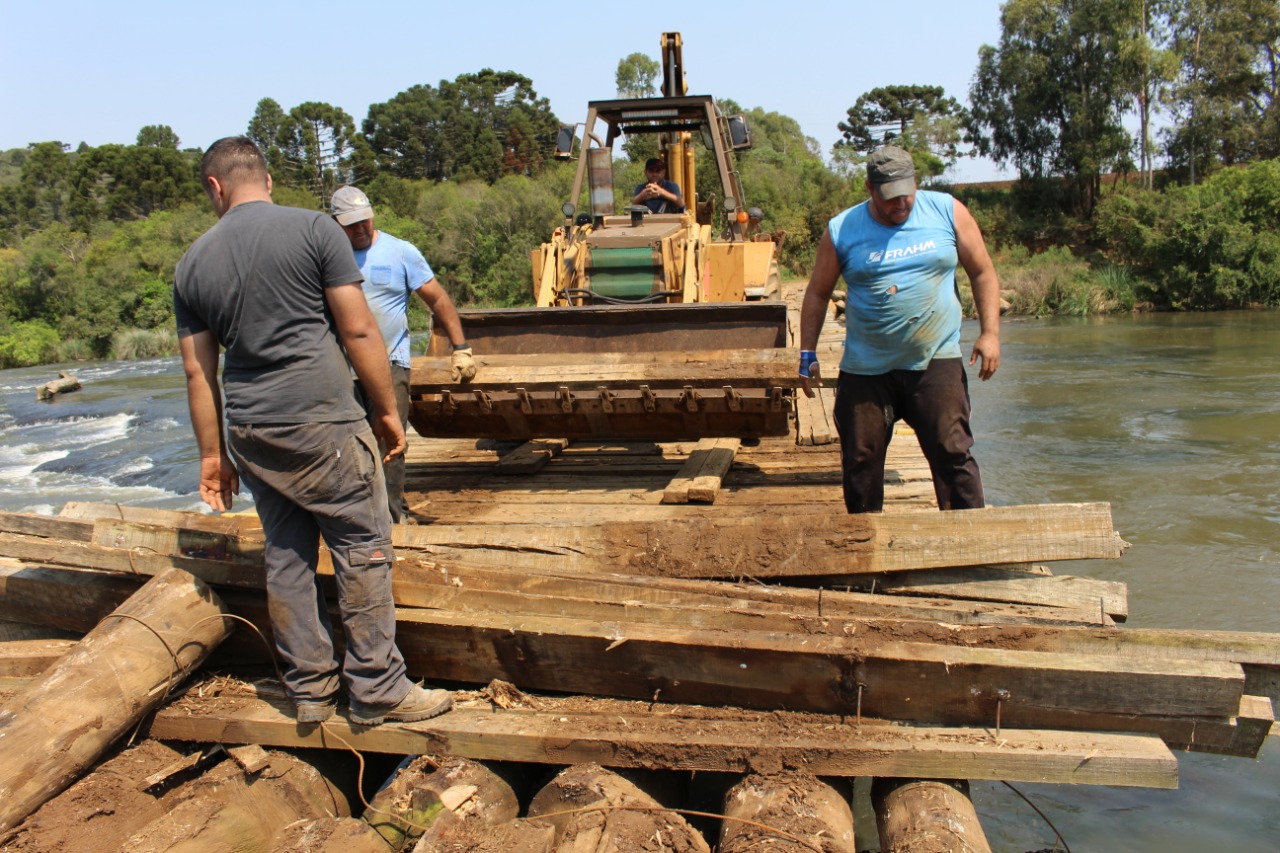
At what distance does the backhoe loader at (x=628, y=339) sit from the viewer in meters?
5.48

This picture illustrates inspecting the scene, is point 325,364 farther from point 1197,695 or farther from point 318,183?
point 318,183

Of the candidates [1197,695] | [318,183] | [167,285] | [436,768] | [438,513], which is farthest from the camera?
[318,183]

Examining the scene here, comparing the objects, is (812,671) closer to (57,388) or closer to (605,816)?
(605,816)

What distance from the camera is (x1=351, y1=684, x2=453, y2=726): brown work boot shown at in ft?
10.6

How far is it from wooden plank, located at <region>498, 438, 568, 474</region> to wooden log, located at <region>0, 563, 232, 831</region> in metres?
3.04

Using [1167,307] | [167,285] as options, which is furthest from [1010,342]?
[167,285]

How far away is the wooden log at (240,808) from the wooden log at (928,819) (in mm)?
1443

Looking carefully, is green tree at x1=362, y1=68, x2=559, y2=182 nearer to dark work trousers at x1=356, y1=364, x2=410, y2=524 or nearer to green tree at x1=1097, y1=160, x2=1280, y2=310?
green tree at x1=1097, y1=160, x2=1280, y2=310

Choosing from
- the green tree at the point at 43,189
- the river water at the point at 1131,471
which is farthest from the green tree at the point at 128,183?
the river water at the point at 1131,471

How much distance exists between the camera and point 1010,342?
24047 millimetres

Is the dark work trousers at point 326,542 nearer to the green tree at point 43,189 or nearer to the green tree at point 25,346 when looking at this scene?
the green tree at point 25,346

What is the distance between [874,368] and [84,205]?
81.6m

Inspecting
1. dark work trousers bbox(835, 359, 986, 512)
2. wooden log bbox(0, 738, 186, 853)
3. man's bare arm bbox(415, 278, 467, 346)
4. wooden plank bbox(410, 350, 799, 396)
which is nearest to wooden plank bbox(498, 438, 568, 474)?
wooden plank bbox(410, 350, 799, 396)

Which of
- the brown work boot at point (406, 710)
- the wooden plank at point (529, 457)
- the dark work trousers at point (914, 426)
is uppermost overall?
the dark work trousers at point (914, 426)
